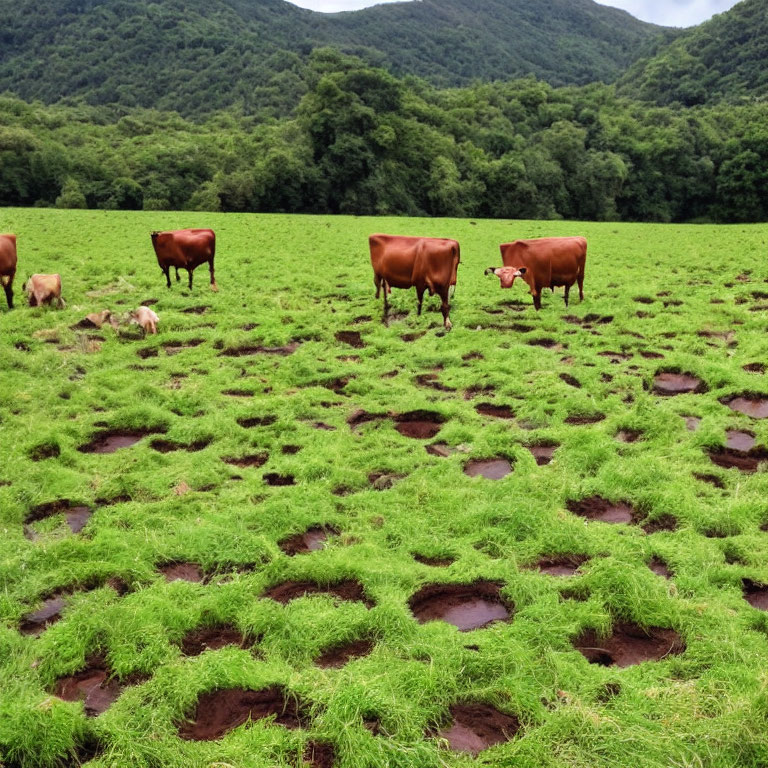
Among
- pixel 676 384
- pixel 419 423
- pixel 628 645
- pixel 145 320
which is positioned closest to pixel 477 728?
pixel 628 645

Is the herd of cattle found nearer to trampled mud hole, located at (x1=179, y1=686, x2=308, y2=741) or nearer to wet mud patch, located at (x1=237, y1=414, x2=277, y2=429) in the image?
wet mud patch, located at (x1=237, y1=414, x2=277, y2=429)

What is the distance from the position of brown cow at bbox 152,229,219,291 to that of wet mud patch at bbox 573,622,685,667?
1408 cm

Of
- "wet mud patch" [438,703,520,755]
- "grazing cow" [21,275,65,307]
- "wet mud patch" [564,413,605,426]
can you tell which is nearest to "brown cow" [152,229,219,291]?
"grazing cow" [21,275,65,307]

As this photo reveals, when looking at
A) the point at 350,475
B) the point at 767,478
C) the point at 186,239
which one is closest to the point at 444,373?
the point at 350,475

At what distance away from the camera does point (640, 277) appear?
19.7 meters

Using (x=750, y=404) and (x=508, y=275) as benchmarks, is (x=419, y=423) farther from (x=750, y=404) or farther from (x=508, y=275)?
(x=508, y=275)

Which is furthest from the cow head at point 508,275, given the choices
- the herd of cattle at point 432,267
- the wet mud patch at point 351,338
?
the wet mud patch at point 351,338

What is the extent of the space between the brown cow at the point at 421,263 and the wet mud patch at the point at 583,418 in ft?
16.6

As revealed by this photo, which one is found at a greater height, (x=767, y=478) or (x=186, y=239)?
(x=186, y=239)

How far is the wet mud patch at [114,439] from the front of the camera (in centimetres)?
806

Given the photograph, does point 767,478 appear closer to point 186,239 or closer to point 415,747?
point 415,747

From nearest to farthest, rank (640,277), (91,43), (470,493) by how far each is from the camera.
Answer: (470,493)
(640,277)
(91,43)

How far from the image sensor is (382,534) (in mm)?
6090

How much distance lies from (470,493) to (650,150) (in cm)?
7316
